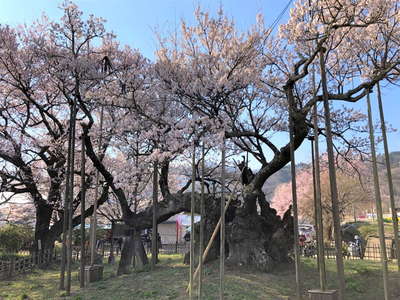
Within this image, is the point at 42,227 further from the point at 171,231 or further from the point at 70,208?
the point at 171,231

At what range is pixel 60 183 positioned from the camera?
16.8 metres

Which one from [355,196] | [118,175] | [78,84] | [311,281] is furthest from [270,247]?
[355,196]

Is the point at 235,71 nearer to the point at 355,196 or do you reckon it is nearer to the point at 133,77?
the point at 133,77

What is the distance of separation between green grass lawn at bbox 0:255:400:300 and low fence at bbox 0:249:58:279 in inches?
53.9

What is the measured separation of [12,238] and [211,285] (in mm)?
14284

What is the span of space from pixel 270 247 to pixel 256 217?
1.01 metres

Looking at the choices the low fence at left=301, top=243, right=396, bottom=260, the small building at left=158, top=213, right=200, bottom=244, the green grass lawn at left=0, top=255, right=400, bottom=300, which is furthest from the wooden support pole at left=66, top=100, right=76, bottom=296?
the small building at left=158, top=213, right=200, bottom=244

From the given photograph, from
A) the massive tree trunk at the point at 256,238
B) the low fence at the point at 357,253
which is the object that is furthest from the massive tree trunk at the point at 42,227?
the low fence at the point at 357,253

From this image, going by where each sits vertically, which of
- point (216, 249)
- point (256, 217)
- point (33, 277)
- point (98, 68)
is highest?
point (98, 68)

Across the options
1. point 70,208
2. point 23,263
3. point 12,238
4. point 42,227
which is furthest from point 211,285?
point 12,238

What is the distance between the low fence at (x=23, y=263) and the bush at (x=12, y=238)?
373 cm

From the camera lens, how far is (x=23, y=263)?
14211 millimetres

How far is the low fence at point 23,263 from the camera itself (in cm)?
1327

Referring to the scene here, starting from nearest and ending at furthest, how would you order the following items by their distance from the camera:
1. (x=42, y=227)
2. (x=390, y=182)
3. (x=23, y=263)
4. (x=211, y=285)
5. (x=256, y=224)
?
1. (x=390, y=182)
2. (x=211, y=285)
3. (x=256, y=224)
4. (x=23, y=263)
5. (x=42, y=227)
